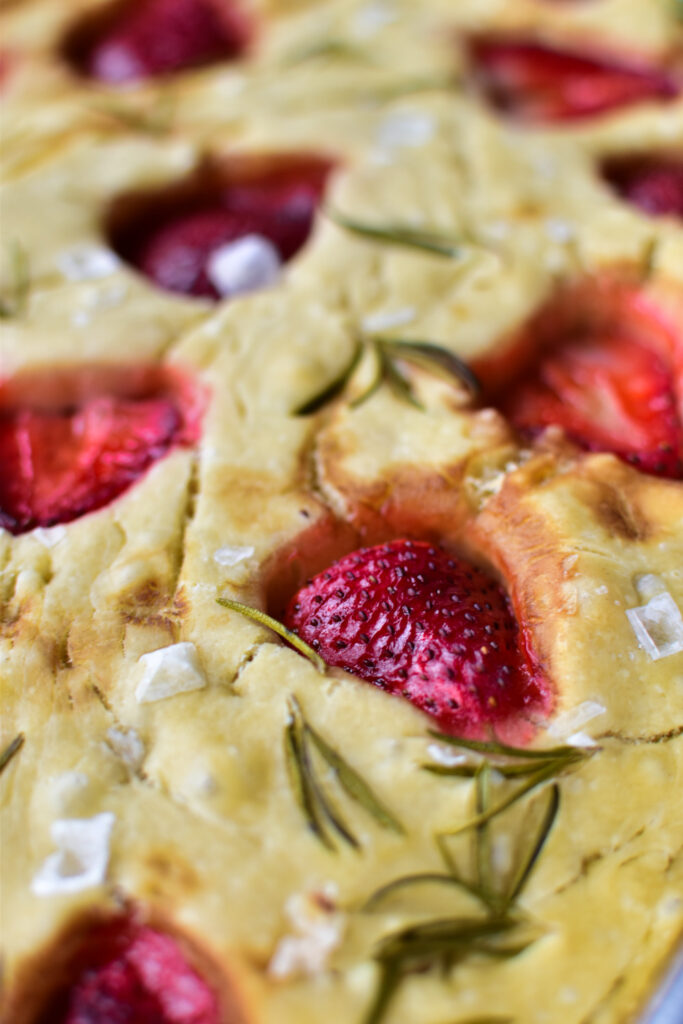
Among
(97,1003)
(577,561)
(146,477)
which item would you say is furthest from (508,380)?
(97,1003)

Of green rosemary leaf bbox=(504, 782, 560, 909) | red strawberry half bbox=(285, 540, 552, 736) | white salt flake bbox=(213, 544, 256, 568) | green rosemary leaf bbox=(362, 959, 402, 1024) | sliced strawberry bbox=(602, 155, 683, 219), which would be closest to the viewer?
green rosemary leaf bbox=(362, 959, 402, 1024)

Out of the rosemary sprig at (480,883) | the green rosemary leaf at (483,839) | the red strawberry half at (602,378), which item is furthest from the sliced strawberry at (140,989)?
the red strawberry half at (602,378)

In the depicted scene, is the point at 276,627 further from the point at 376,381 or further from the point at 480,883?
the point at 376,381

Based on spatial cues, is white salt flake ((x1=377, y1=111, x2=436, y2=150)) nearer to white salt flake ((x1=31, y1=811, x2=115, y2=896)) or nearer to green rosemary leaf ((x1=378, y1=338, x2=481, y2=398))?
green rosemary leaf ((x1=378, y1=338, x2=481, y2=398))

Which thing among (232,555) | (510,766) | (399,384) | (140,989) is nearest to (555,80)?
(399,384)

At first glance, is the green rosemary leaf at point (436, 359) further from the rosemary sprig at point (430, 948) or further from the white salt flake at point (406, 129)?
the rosemary sprig at point (430, 948)

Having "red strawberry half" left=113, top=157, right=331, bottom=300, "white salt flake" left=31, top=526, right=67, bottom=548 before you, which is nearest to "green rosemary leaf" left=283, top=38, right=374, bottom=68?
"red strawberry half" left=113, top=157, right=331, bottom=300

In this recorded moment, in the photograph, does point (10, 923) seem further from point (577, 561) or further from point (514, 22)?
point (514, 22)
